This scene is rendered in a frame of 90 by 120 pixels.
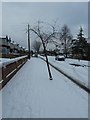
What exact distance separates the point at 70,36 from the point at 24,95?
239 ft

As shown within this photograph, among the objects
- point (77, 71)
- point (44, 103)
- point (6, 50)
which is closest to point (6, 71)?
point (44, 103)

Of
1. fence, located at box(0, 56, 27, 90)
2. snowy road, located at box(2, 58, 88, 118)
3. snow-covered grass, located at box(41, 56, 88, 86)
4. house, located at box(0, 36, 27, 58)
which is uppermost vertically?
house, located at box(0, 36, 27, 58)

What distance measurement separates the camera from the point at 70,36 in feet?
266

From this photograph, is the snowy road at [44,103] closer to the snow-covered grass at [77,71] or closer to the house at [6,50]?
the snow-covered grass at [77,71]

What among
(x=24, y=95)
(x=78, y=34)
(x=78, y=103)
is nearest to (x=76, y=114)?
(x=78, y=103)

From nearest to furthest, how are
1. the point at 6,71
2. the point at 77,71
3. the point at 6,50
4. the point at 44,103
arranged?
the point at 44,103
the point at 6,71
the point at 77,71
the point at 6,50

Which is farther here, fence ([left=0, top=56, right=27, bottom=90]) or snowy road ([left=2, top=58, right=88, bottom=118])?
fence ([left=0, top=56, right=27, bottom=90])

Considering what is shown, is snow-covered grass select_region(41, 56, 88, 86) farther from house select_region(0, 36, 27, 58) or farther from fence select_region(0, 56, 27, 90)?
house select_region(0, 36, 27, 58)

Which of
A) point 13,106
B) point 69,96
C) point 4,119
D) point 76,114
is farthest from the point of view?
point 69,96

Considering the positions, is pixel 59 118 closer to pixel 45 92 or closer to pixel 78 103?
pixel 78 103

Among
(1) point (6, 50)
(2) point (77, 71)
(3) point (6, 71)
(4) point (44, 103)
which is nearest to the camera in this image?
(4) point (44, 103)

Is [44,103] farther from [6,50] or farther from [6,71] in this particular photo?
[6,50]

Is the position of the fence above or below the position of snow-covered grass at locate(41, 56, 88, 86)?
above

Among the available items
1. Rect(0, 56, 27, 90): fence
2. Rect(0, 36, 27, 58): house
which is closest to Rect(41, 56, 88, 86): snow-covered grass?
Rect(0, 56, 27, 90): fence
